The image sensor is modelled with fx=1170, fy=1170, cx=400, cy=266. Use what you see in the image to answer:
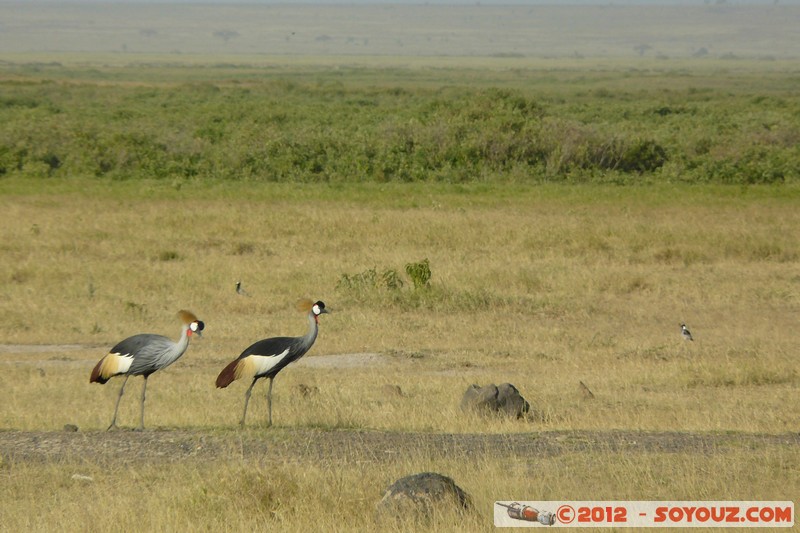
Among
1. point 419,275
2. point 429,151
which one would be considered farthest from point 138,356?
point 429,151

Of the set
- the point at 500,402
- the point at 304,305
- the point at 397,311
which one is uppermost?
the point at 304,305

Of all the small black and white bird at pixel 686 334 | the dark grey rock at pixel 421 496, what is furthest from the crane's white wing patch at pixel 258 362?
the small black and white bird at pixel 686 334

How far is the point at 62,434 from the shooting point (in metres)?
8.03

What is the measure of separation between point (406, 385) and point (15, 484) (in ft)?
14.7

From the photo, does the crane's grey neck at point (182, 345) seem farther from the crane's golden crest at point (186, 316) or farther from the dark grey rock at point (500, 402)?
the dark grey rock at point (500, 402)

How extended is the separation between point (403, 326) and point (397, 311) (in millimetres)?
829

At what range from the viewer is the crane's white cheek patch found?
26.7 ft

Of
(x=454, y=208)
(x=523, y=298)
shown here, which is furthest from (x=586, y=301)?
(x=454, y=208)

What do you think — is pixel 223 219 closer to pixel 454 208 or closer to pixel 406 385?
pixel 454 208

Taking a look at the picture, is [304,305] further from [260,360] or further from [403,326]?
[403,326]

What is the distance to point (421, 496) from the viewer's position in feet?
19.4

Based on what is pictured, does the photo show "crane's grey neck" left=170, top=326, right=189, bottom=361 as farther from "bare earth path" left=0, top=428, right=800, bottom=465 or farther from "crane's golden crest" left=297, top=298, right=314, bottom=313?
"crane's golden crest" left=297, top=298, right=314, bottom=313

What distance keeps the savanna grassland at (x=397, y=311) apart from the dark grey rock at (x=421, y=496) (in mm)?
92

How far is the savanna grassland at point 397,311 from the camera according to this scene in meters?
6.92
